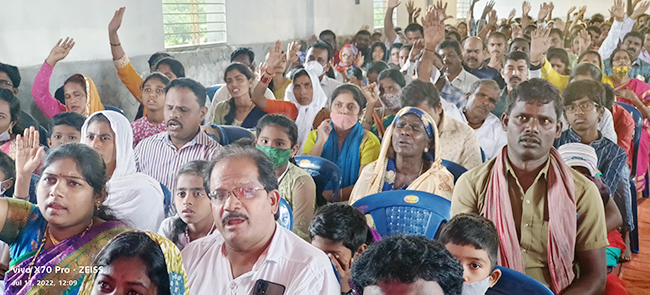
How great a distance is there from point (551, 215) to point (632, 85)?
4.44 meters

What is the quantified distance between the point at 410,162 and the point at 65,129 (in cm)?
187

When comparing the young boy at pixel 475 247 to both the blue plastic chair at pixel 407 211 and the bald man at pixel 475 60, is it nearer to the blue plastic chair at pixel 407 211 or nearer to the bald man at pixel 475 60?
the blue plastic chair at pixel 407 211

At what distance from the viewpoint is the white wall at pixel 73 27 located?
14.1 feet

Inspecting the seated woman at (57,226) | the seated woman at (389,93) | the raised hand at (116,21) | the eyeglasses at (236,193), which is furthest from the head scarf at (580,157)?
the raised hand at (116,21)

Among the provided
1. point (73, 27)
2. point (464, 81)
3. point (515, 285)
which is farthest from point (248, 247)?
point (464, 81)

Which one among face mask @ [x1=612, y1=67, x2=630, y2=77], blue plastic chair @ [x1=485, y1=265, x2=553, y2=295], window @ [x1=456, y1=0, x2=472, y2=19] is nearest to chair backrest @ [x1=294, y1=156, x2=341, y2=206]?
blue plastic chair @ [x1=485, y1=265, x2=553, y2=295]

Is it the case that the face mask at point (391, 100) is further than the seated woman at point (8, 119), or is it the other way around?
the face mask at point (391, 100)

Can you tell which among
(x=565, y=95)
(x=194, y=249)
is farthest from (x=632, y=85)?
(x=194, y=249)

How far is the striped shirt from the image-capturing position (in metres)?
3.21

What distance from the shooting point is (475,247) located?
6.40ft

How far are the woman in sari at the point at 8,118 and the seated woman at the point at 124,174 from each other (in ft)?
2.60

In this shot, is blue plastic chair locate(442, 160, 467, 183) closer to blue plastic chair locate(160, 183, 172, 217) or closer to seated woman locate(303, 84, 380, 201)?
seated woman locate(303, 84, 380, 201)

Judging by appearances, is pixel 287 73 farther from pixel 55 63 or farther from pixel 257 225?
pixel 257 225

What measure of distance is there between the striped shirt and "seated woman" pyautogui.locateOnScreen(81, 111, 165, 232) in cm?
35
